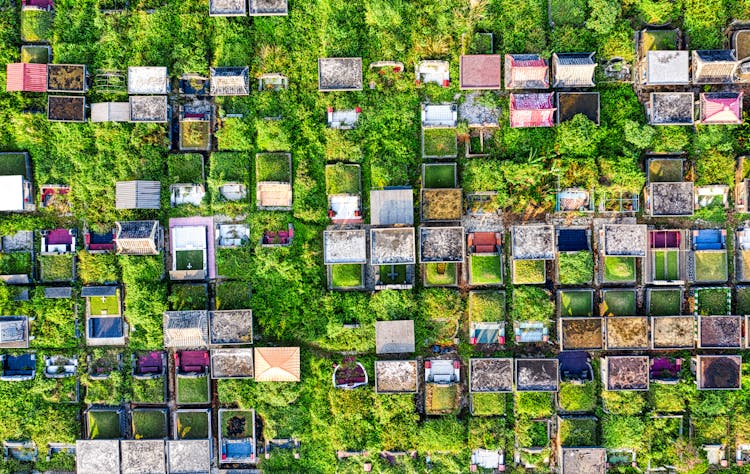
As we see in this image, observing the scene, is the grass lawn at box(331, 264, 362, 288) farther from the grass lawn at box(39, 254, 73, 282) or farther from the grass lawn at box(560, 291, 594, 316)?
the grass lawn at box(39, 254, 73, 282)

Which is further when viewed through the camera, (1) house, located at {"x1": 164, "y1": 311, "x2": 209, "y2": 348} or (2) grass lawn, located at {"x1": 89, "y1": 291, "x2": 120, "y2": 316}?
(2) grass lawn, located at {"x1": 89, "y1": 291, "x2": 120, "y2": 316}

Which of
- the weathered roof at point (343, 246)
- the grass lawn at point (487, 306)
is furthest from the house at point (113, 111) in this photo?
the grass lawn at point (487, 306)

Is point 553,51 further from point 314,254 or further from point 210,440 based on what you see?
point 210,440

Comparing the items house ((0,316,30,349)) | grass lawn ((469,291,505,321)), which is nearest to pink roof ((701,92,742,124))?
grass lawn ((469,291,505,321))

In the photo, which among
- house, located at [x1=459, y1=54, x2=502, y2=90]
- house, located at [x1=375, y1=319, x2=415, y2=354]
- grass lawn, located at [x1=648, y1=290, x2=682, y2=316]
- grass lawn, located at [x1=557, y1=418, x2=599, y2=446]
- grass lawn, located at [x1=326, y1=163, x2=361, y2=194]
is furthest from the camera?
grass lawn, located at [x1=326, y1=163, x2=361, y2=194]

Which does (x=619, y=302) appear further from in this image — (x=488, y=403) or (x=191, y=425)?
(x=191, y=425)
